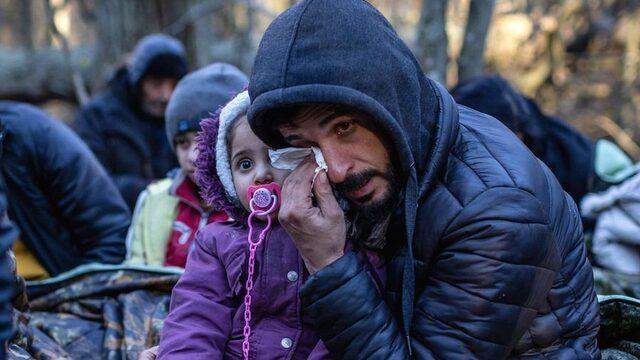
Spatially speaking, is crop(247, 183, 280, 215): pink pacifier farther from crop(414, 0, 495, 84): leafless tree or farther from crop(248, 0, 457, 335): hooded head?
crop(414, 0, 495, 84): leafless tree

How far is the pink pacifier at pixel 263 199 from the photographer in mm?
2201

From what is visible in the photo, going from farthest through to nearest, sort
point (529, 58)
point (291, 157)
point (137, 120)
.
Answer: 1. point (529, 58)
2. point (137, 120)
3. point (291, 157)

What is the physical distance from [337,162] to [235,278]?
22.1 inches

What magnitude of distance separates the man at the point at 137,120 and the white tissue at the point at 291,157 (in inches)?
128

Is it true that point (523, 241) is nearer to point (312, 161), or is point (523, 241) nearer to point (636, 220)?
point (312, 161)

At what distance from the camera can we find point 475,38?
4.75 metres

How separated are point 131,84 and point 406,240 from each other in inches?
151

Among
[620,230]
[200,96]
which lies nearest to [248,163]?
[200,96]

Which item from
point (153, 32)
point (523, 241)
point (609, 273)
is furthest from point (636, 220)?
point (153, 32)

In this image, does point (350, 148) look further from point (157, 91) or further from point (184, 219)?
point (157, 91)

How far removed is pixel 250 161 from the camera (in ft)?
7.76

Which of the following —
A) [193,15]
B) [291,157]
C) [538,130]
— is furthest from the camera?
[193,15]

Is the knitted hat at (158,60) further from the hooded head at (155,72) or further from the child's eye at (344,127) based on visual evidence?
the child's eye at (344,127)

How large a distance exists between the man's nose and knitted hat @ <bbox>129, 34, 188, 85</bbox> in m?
3.46
